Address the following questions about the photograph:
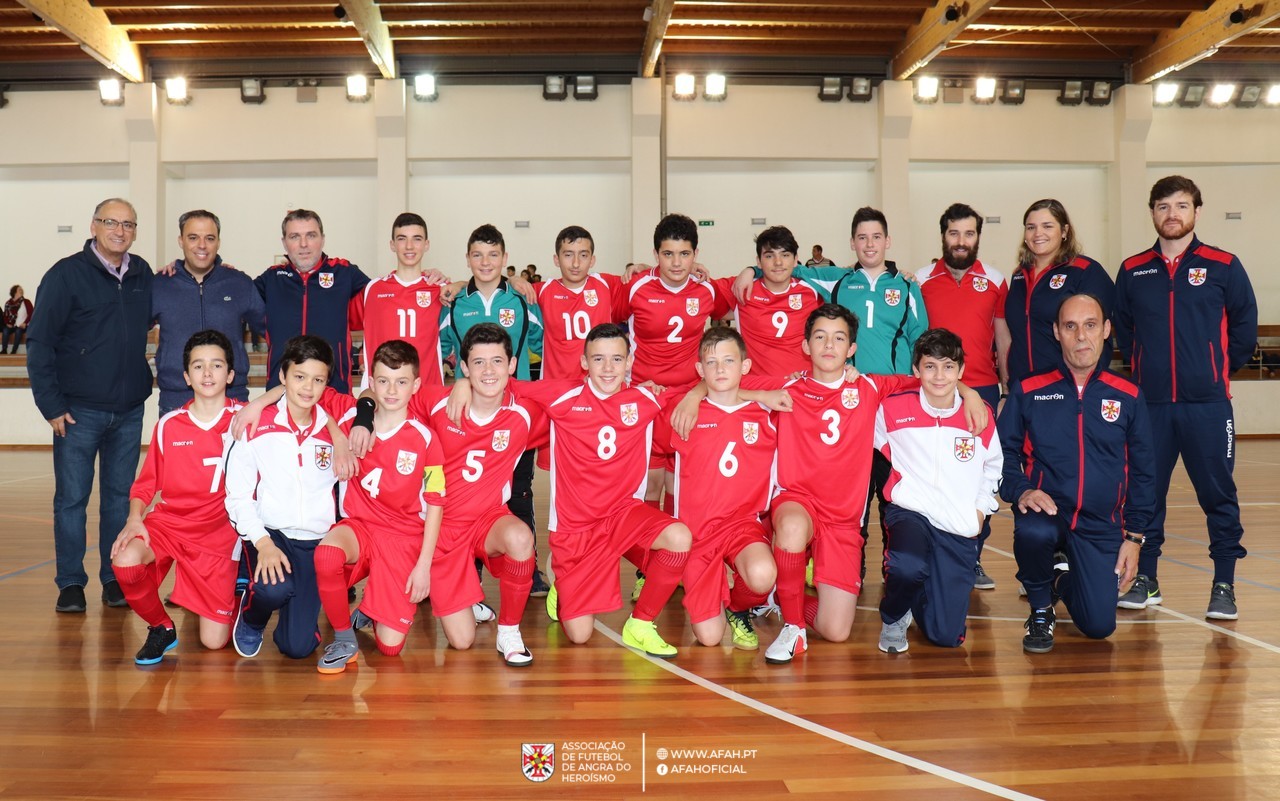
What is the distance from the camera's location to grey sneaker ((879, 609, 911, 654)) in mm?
3797

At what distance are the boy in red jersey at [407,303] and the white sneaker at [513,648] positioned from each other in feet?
5.61

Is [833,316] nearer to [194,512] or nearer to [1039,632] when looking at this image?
[1039,632]

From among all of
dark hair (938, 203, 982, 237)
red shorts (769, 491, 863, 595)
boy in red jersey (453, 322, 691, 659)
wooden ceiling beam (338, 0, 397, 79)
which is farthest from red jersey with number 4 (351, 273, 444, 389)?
wooden ceiling beam (338, 0, 397, 79)

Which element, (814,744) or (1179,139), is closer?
(814,744)

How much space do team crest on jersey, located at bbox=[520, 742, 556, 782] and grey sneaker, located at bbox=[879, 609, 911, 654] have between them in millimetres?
1659

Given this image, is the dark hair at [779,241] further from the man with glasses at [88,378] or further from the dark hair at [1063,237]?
the man with glasses at [88,378]

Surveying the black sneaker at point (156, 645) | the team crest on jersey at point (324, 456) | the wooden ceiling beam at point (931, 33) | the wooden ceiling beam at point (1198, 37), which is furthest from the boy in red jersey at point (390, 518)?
the wooden ceiling beam at point (1198, 37)

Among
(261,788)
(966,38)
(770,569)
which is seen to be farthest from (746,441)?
(966,38)

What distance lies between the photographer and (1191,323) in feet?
14.2

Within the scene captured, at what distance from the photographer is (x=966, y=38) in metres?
14.0

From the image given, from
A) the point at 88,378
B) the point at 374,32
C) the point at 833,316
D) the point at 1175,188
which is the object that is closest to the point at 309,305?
the point at 88,378

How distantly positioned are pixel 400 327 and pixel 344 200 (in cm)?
1192

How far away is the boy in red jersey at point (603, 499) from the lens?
3857mm

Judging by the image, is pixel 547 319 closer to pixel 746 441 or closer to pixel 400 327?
pixel 400 327
